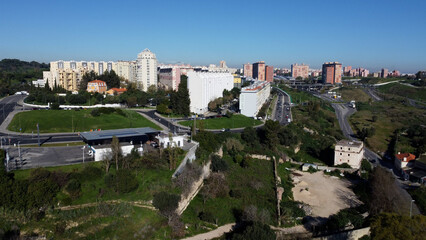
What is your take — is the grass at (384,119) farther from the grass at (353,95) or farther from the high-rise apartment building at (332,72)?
the high-rise apartment building at (332,72)

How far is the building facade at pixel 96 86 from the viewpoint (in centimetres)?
4847

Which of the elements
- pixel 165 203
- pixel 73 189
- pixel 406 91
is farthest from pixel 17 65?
pixel 406 91

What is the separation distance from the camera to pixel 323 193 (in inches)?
819

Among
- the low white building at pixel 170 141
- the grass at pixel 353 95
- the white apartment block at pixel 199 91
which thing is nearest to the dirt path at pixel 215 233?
the low white building at pixel 170 141

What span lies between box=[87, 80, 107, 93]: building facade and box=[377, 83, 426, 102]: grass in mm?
62144

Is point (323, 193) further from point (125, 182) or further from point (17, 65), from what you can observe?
point (17, 65)

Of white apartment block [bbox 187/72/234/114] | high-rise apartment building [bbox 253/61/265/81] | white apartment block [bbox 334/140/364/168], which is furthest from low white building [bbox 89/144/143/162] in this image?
high-rise apartment building [bbox 253/61/265/81]

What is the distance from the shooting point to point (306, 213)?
57.7 ft

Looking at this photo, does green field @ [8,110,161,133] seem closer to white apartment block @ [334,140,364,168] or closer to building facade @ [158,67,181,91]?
white apartment block @ [334,140,364,168]

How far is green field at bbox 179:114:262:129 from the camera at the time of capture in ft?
106

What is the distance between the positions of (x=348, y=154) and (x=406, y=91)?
204ft

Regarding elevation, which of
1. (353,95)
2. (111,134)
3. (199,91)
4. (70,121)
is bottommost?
(70,121)

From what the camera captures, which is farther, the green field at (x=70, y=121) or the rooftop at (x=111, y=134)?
the green field at (x=70, y=121)

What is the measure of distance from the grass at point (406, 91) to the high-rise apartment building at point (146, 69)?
179ft
